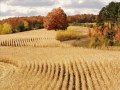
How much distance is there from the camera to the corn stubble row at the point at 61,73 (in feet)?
97.2

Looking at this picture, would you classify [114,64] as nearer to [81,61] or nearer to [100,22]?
[81,61]

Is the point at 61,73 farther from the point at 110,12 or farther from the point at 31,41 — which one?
the point at 110,12

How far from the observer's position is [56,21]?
352ft

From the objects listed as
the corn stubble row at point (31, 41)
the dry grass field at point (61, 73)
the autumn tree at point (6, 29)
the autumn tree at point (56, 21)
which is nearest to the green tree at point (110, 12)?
the autumn tree at point (56, 21)

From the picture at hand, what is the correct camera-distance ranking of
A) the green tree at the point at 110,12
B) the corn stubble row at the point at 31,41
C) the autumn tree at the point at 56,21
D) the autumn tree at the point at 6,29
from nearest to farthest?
the corn stubble row at the point at 31,41, the green tree at the point at 110,12, the autumn tree at the point at 56,21, the autumn tree at the point at 6,29

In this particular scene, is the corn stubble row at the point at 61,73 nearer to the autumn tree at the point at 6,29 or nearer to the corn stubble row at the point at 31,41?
the corn stubble row at the point at 31,41

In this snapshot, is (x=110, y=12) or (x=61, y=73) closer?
(x=61, y=73)

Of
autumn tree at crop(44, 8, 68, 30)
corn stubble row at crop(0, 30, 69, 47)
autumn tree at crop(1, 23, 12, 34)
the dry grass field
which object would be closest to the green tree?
autumn tree at crop(44, 8, 68, 30)

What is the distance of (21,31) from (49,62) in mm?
73930

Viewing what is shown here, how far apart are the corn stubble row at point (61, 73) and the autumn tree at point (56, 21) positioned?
202 ft

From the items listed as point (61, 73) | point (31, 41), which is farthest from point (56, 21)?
point (61, 73)

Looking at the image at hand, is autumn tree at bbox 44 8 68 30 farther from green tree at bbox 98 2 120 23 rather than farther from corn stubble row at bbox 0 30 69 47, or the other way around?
corn stubble row at bbox 0 30 69 47

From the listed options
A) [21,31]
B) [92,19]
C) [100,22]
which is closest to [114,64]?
[100,22]

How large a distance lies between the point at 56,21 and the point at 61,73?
2898 inches
